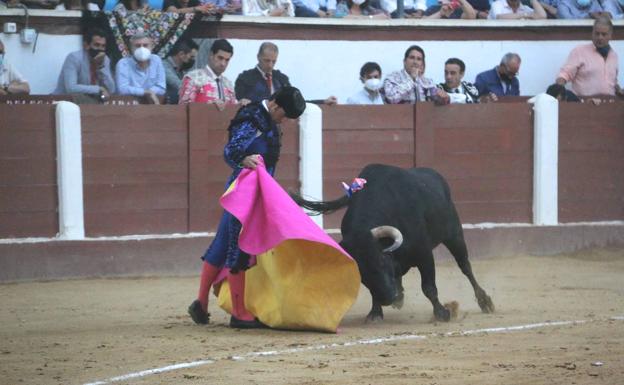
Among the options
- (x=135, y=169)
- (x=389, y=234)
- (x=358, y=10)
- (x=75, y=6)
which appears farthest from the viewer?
(x=358, y=10)

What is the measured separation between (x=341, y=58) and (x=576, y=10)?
244 cm

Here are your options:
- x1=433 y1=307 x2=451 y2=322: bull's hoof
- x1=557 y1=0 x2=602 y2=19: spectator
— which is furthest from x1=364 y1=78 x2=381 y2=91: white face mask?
x1=433 y1=307 x2=451 y2=322: bull's hoof

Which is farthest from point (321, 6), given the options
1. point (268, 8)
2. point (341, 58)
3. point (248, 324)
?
point (248, 324)

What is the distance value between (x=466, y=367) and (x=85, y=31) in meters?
5.26

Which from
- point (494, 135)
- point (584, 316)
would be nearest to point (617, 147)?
point (494, 135)

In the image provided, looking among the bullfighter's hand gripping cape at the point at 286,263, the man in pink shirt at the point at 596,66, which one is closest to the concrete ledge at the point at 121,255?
the man in pink shirt at the point at 596,66

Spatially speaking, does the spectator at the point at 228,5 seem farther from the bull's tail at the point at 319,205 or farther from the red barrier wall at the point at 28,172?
the bull's tail at the point at 319,205

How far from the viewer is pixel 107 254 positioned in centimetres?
874

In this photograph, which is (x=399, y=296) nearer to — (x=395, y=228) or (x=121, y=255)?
(x=395, y=228)

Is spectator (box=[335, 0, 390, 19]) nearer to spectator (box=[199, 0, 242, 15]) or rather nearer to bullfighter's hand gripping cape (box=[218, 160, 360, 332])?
spectator (box=[199, 0, 242, 15])

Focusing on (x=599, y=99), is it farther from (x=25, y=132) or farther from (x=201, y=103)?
(x=25, y=132)

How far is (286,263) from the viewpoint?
246 inches

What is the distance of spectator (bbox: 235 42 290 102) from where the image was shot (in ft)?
30.3

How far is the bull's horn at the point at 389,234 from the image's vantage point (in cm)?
644
